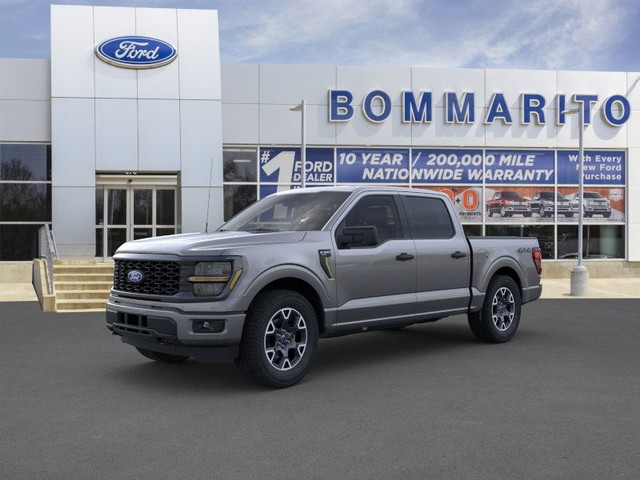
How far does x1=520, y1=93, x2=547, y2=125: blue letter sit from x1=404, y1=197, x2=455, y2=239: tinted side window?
47.7 feet

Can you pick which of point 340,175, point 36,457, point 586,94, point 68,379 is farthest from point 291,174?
point 36,457

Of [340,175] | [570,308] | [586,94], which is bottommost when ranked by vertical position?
[570,308]

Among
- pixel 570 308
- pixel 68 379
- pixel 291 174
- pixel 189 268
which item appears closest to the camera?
pixel 189 268

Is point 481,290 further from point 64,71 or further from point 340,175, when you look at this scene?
point 64,71

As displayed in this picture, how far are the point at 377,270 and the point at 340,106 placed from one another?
1454 cm

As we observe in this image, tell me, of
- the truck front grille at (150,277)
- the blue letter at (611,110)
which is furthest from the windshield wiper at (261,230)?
the blue letter at (611,110)

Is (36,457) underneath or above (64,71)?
underneath

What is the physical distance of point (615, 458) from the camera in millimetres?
4535

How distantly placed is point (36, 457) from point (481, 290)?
6.00 metres

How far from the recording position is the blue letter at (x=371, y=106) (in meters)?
21.5

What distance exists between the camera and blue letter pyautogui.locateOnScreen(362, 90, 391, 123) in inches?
845

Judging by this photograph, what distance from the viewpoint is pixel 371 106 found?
70.5 ft

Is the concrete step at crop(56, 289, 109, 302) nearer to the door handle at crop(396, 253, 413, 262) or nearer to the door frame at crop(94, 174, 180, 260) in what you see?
the door frame at crop(94, 174, 180, 260)

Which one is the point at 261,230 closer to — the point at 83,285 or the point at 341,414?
the point at 341,414
